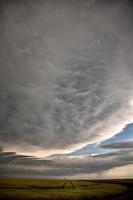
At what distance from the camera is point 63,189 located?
4.57 meters

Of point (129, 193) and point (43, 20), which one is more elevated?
point (43, 20)

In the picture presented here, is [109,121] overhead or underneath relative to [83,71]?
underneath

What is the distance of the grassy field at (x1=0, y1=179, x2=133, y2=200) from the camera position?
14.9ft

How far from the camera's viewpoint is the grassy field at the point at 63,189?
453 cm

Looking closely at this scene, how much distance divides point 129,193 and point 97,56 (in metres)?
1.85

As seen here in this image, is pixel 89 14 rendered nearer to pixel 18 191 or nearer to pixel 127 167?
pixel 127 167

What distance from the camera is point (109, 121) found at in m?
4.78

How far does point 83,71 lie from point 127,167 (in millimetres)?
1390

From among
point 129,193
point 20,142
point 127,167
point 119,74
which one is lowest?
point 129,193

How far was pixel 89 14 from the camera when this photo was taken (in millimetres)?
4820

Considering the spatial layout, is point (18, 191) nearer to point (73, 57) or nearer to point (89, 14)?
point (73, 57)

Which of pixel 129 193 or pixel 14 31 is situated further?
pixel 14 31

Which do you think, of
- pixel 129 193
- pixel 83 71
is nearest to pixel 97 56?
pixel 83 71

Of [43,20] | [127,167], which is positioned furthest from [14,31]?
[127,167]
